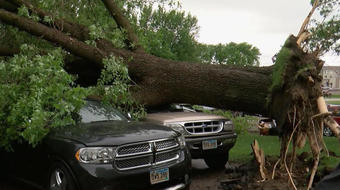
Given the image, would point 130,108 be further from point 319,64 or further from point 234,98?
point 319,64

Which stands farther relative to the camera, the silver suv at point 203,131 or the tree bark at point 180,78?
the silver suv at point 203,131

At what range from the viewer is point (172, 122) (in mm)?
6699

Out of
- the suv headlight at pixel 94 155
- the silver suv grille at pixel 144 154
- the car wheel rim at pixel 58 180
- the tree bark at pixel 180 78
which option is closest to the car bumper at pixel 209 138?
the tree bark at pixel 180 78

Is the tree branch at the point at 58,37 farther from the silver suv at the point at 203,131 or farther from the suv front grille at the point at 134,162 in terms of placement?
the suv front grille at the point at 134,162

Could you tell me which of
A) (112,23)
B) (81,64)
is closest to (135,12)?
(112,23)

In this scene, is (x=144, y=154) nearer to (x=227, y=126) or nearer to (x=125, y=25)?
(x=227, y=126)

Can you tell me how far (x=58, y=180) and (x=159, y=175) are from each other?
1.28 metres

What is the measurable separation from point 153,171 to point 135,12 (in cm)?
731

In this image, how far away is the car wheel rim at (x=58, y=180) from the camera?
447cm

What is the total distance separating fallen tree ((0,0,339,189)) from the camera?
550cm

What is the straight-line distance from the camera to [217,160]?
24.4 feet

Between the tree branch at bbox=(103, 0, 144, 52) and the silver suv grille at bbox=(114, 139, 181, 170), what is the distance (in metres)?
4.08

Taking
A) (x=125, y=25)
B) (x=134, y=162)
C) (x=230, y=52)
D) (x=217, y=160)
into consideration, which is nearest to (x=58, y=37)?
(x=125, y=25)

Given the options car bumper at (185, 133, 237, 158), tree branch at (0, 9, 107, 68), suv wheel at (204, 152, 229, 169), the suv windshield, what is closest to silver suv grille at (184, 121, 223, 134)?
car bumper at (185, 133, 237, 158)
